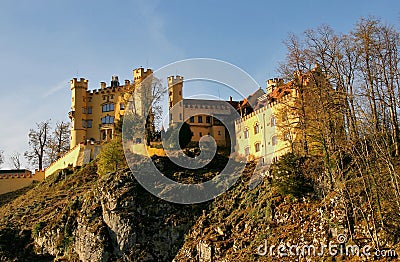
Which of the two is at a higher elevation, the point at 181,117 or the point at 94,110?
the point at 94,110

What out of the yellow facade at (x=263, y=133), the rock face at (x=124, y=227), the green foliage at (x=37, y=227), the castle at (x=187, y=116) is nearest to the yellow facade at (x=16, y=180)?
the castle at (x=187, y=116)

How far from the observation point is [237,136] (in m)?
54.1

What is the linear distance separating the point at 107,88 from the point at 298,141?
36.9 metres

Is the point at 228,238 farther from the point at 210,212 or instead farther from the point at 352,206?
the point at 352,206

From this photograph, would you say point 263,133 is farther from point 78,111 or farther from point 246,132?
point 78,111

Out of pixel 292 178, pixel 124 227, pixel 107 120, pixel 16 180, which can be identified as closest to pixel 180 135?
pixel 124 227

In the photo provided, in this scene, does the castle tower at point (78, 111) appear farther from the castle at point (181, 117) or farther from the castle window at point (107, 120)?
the castle window at point (107, 120)

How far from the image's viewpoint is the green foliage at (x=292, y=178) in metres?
32.8

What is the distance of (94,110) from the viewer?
220 feet

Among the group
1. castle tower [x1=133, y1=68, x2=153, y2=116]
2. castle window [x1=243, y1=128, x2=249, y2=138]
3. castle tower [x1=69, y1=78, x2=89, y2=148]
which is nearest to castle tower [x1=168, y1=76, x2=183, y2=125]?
castle tower [x1=133, y1=68, x2=153, y2=116]

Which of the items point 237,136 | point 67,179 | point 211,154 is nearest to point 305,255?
point 211,154

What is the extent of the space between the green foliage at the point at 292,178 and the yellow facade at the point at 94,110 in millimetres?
32509

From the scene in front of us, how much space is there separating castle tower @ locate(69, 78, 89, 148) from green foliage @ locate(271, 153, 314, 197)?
36.5 metres

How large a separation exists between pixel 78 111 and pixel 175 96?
44.5 ft
